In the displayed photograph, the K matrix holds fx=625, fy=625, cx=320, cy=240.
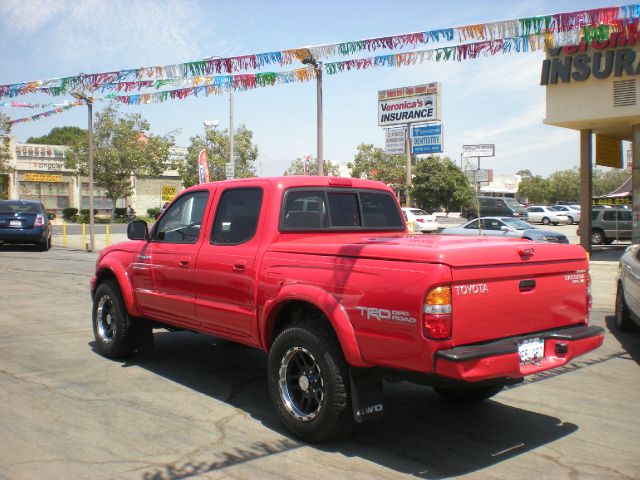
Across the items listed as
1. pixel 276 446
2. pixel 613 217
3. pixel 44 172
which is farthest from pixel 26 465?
pixel 44 172

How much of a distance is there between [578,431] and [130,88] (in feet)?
45.2

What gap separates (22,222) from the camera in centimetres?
1991

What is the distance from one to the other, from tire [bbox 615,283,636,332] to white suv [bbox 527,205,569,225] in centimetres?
4045

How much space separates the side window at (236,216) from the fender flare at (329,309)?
2.49 ft

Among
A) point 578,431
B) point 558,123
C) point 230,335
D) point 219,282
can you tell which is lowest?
point 578,431

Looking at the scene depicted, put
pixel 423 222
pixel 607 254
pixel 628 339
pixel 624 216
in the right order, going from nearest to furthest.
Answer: pixel 628 339 < pixel 607 254 < pixel 624 216 < pixel 423 222

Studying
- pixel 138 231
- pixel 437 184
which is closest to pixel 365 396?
pixel 138 231

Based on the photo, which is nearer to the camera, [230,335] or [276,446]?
[276,446]

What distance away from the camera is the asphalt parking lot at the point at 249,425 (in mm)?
3973

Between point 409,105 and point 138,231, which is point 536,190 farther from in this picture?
point 138,231

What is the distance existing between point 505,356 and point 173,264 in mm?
3203

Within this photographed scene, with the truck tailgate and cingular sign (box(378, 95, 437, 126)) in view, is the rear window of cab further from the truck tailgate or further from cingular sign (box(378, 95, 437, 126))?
cingular sign (box(378, 95, 437, 126))

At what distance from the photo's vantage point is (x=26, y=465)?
3961mm

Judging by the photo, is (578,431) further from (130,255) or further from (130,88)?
(130,88)
